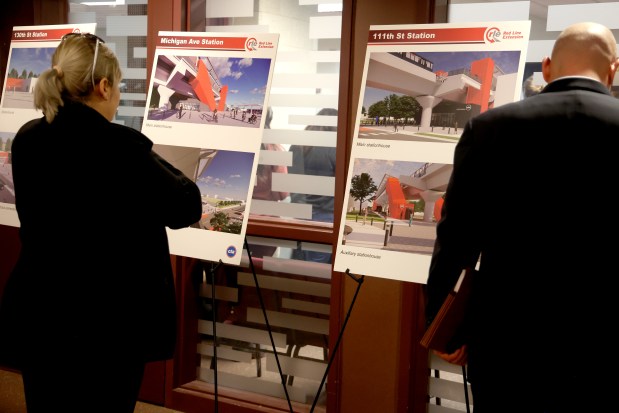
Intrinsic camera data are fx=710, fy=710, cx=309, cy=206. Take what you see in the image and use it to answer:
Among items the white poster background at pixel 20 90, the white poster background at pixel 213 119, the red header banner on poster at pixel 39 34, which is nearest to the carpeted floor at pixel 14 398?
the white poster background at pixel 20 90

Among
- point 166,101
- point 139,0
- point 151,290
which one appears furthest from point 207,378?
point 139,0

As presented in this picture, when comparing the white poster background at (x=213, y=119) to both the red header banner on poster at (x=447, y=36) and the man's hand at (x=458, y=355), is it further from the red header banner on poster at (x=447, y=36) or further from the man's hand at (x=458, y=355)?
the man's hand at (x=458, y=355)

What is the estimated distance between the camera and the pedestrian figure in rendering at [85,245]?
1.99 meters

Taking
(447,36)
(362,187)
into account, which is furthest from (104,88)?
(447,36)

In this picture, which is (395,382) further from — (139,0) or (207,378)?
(139,0)

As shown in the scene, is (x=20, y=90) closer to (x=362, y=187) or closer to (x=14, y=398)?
(x=14, y=398)

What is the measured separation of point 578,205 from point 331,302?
1.73 metres

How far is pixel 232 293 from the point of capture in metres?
3.61

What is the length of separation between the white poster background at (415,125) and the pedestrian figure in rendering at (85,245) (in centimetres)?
80

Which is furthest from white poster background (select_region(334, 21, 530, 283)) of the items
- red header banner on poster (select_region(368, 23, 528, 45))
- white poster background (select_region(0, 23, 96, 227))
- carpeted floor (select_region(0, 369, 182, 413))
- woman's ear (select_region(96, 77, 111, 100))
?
white poster background (select_region(0, 23, 96, 227))

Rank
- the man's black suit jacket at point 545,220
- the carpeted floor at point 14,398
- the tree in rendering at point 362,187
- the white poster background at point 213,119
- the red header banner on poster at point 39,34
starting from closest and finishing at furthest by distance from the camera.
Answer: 1. the man's black suit jacket at point 545,220
2. the tree in rendering at point 362,187
3. the white poster background at point 213,119
4. the red header banner on poster at point 39,34
5. the carpeted floor at point 14,398

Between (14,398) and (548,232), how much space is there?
305 cm

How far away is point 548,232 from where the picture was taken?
5.71ft

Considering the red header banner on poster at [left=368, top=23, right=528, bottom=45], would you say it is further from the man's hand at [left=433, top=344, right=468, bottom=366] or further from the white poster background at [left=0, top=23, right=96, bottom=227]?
the white poster background at [left=0, top=23, right=96, bottom=227]
